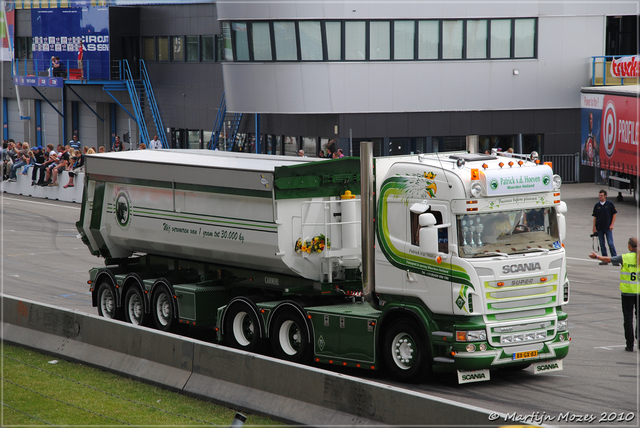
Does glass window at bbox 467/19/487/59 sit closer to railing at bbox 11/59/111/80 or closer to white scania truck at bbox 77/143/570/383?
railing at bbox 11/59/111/80

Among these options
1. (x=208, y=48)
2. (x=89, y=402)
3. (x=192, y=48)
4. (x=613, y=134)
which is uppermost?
(x=192, y=48)

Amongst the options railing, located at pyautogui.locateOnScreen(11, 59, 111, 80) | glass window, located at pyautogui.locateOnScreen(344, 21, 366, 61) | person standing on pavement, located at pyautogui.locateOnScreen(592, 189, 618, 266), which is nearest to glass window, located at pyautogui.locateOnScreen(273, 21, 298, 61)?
glass window, located at pyautogui.locateOnScreen(344, 21, 366, 61)

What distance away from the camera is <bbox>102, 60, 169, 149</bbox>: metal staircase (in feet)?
161

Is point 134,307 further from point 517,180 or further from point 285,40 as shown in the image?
point 285,40

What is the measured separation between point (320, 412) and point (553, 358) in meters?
3.87

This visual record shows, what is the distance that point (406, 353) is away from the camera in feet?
40.3

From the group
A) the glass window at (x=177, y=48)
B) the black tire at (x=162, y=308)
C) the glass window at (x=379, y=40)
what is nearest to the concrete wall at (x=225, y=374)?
the black tire at (x=162, y=308)

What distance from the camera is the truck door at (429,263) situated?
466 inches

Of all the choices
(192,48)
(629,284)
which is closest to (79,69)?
(192,48)

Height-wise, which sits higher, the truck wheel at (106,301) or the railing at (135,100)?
the railing at (135,100)

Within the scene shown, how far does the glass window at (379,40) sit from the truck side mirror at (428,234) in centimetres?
2587

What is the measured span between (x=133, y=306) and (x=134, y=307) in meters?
0.03

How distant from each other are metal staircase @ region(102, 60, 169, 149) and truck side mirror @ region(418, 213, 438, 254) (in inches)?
1514

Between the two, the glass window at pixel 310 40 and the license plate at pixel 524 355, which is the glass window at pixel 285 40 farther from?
the license plate at pixel 524 355
